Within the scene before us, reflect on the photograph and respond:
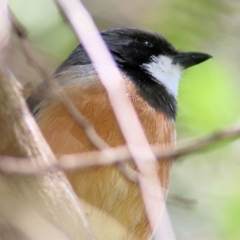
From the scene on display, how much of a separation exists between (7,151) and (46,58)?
5.16ft

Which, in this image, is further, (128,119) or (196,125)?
(196,125)

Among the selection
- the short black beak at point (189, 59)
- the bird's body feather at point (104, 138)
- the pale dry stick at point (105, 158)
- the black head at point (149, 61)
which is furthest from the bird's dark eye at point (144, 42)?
the pale dry stick at point (105, 158)

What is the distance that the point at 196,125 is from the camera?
13.9 feet

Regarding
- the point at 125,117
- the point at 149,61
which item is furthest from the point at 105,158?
the point at 149,61

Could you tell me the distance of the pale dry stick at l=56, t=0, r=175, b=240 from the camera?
2841 millimetres

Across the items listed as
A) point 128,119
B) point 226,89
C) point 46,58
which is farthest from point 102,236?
point 226,89

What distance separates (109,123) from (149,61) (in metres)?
0.67

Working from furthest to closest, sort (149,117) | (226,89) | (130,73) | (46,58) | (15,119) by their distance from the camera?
1. (226,89)
2. (46,58)
3. (130,73)
4. (149,117)
5. (15,119)

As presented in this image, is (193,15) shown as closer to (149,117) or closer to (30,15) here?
(30,15)

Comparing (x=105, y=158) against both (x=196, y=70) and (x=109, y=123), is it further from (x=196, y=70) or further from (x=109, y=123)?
(x=196, y=70)

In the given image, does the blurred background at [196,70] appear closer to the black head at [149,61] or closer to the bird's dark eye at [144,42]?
the black head at [149,61]

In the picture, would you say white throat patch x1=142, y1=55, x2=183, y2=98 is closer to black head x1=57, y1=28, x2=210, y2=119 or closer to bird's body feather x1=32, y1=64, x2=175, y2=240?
black head x1=57, y1=28, x2=210, y2=119

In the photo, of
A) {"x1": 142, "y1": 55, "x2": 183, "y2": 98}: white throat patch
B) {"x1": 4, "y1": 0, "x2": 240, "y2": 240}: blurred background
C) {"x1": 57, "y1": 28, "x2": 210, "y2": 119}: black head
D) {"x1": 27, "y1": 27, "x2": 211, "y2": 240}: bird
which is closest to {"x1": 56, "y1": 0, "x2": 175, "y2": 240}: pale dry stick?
{"x1": 27, "y1": 27, "x2": 211, "y2": 240}: bird

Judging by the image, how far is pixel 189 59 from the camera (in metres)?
3.82
